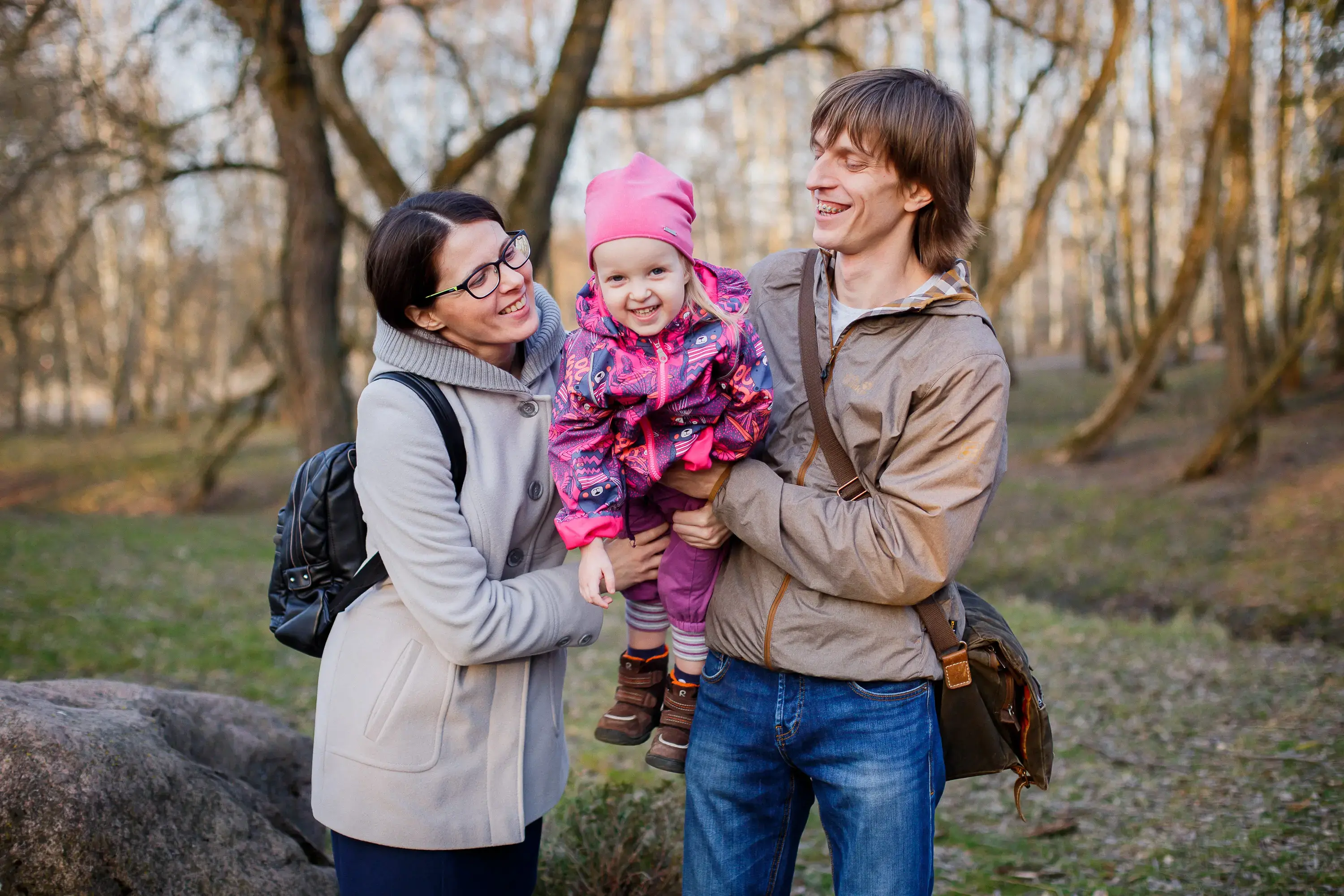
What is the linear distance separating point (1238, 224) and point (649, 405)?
10650mm

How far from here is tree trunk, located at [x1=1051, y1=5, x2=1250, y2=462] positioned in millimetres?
10141

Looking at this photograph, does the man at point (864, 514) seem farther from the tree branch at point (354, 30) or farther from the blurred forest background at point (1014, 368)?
the tree branch at point (354, 30)

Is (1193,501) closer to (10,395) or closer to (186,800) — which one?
(186,800)

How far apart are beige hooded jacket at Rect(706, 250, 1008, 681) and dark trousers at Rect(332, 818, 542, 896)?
0.72 metres

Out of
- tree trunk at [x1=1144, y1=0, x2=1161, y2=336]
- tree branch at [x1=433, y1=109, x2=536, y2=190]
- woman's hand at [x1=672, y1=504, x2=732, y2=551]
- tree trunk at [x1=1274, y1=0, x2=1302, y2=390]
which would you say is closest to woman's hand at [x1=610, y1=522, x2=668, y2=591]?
woman's hand at [x1=672, y1=504, x2=732, y2=551]

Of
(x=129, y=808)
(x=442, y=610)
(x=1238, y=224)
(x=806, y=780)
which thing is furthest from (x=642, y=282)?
(x=1238, y=224)

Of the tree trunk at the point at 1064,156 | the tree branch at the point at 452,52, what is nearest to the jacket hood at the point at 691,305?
the tree branch at the point at 452,52

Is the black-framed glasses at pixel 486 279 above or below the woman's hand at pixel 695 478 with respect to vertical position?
above

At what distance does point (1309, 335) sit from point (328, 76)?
29.1 ft

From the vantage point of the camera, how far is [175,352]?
28875 mm

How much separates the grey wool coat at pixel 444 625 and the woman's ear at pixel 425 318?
0.03 meters

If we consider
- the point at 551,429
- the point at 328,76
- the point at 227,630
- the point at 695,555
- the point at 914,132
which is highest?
A: the point at 328,76

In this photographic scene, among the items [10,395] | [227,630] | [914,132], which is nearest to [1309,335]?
[914,132]

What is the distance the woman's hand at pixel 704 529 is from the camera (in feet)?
6.92
